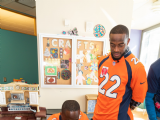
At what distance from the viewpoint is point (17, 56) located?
3289 mm

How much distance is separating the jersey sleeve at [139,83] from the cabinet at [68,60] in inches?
52.1

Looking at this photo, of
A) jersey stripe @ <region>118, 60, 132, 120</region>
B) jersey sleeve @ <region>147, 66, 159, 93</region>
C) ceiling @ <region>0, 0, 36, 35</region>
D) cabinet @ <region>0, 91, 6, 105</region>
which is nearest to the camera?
jersey sleeve @ <region>147, 66, 159, 93</region>

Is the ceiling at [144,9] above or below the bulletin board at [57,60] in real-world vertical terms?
above

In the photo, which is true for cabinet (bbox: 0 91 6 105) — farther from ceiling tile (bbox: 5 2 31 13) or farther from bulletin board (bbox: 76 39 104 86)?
ceiling tile (bbox: 5 2 31 13)

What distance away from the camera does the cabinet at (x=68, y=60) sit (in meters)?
1.95

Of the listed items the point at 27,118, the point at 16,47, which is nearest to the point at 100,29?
the point at 27,118

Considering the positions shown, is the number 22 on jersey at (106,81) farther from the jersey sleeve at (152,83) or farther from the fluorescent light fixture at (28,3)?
the fluorescent light fixture at (28,3)

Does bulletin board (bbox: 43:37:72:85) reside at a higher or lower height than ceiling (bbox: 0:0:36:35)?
lower

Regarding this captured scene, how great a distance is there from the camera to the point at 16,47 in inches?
128

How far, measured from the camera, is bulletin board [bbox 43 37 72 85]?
196 centimetres

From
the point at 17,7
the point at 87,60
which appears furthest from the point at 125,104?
the point at 17,7

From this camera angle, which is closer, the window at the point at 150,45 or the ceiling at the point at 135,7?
the ceiling at the point at 135,7

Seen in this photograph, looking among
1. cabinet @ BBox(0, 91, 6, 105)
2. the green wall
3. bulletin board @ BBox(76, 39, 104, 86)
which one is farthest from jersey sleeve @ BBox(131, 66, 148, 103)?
the green wall

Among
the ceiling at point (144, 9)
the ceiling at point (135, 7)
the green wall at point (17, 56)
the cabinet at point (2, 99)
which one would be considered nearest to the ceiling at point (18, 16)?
the ceiling at point (135, 7)
